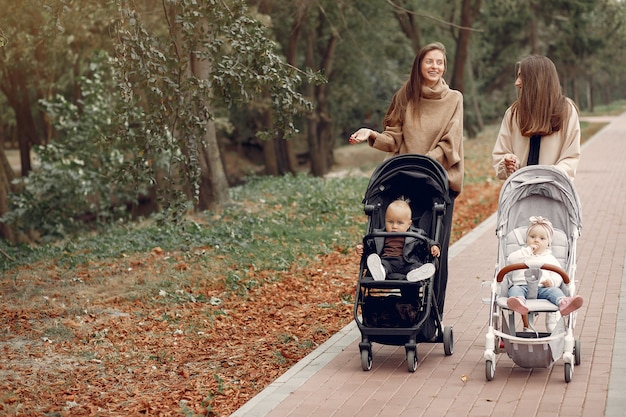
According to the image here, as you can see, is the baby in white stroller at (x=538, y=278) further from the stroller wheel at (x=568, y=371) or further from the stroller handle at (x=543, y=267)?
the stroller wheel at (x=568, y=371)

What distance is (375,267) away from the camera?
6.78m

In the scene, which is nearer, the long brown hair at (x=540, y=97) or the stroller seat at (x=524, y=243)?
the stroller seat at (x=524, y=243)

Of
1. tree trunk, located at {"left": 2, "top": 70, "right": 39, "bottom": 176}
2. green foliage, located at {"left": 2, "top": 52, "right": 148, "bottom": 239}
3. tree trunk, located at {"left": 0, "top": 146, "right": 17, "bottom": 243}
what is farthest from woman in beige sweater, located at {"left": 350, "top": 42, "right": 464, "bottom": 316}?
tree trunk, located at {"left": 2, "top": 70, "right": 39, "bottom": 176}

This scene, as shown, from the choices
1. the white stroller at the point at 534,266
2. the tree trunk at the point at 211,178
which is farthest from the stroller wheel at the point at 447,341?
the tree trunk at the point at 211,178

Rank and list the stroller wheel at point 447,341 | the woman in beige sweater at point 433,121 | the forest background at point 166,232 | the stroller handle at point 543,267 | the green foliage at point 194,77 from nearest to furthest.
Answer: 1. the stroller handle at point 543,267
2. the stroller wheel at point 447,341
3. the woman in beige sweater at point 433,121
4. the forest background at point 166,232
5. the green foliage at point 194,77

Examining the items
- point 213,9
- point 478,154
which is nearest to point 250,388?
point 213,9

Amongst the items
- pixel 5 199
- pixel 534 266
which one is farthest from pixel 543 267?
pixel 5 199

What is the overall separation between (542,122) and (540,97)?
0.19 m

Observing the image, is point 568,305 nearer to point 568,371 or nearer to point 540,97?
point 568,371

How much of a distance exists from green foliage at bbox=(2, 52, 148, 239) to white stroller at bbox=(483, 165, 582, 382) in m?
12.6

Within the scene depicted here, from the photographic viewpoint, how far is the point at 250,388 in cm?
701

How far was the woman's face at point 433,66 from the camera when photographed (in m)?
7.36

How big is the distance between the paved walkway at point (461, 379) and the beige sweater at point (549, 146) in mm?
1447

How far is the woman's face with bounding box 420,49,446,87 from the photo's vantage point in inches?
290
